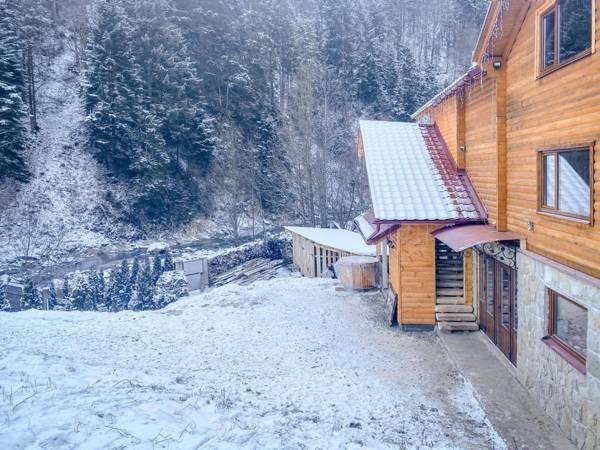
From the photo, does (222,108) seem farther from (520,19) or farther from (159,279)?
(520,19)

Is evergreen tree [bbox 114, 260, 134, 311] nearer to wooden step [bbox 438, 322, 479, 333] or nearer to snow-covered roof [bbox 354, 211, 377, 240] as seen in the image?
snow-covered roof [bbox 354, 211, 377, 240]

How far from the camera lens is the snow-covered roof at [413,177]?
1109 centimetres

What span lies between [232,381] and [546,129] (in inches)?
280

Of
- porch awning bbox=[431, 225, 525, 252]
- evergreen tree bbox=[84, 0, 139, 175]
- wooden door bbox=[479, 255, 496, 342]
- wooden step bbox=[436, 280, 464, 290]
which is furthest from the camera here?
evergreen tree bbox=[84, 0, 139, 175]

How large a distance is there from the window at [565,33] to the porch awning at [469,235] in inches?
117

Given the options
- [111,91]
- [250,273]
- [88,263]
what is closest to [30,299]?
[88,263]

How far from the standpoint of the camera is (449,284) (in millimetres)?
11508

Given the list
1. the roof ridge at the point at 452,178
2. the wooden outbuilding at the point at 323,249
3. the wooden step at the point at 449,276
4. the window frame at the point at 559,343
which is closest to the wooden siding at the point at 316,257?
the wooden outbuilding at the point at 323,249

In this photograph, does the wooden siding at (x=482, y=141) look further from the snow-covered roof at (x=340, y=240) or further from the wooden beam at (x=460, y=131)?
the snow-covered roof at (x=340, y=240)

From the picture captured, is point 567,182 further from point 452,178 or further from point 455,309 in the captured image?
point 452,178

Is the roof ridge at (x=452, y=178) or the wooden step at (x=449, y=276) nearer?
the roof ridge at (x=452, y=178)

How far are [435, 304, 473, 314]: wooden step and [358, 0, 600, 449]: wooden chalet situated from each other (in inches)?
1.4

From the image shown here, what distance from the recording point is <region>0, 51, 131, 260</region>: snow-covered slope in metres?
25.4

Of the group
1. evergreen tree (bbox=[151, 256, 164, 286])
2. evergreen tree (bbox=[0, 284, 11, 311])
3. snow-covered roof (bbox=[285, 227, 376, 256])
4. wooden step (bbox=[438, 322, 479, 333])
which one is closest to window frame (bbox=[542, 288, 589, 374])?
wooden step (bbox=[438, 322, 479, 333])
